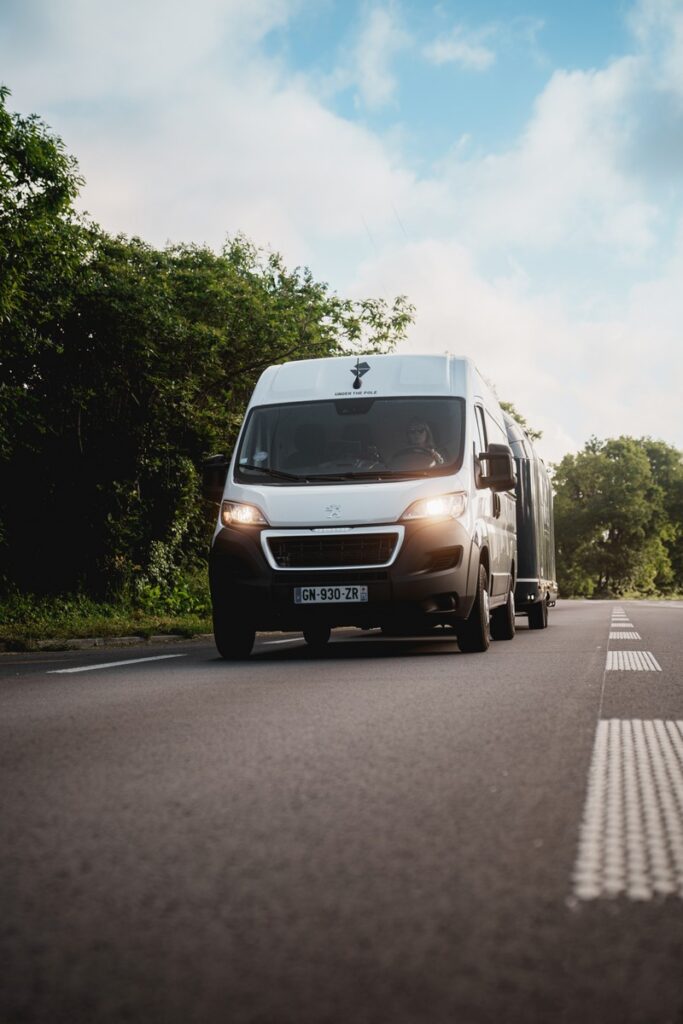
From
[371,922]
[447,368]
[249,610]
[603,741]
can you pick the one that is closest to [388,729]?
[603,741]

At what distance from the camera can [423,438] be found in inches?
451

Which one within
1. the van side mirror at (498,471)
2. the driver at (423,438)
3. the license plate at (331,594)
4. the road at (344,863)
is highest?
the driver at (423,438)

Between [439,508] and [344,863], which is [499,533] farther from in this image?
[344,863]

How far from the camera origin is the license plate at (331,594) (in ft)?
34.9

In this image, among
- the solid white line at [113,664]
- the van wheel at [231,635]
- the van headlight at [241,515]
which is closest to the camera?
the solid white line at [113,664]

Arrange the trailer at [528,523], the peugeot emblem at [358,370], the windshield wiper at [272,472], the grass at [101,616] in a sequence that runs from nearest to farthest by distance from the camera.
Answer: the windshield wiper at [272,472]
the peugeot emblem at [358,370]
the grass at [101,616]
the trailer at [528,523]

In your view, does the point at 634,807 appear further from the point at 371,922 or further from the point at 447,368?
the point at 447,368

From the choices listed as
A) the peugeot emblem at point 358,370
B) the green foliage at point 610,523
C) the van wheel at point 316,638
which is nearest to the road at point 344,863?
the peugeot emblem at point 358,370

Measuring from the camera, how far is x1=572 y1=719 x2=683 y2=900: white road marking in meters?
3.08

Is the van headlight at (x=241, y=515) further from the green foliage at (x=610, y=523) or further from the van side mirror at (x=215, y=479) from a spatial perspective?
the green foliage at (x=610, y=523)

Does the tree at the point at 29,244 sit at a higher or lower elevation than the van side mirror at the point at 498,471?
higher

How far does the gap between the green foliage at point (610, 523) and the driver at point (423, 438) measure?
78.3m

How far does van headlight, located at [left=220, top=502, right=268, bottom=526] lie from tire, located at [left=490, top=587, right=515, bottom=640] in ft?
14.2

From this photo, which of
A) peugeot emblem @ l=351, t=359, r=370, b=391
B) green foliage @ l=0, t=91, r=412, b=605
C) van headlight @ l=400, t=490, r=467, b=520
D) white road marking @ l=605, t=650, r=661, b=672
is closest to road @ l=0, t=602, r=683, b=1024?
white road marking @ l=605, t=650, r=661, b=672
